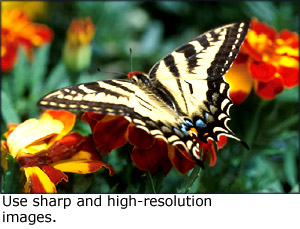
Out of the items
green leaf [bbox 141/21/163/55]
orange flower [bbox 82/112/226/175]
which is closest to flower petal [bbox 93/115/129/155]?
orange flower [bbox 82/112/226/175]

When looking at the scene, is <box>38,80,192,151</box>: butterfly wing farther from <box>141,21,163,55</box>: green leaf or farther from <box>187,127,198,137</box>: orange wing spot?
<box>141,21,163,55</box>: green leaf

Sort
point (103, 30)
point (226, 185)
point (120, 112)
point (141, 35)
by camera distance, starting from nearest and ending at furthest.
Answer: point (120, 112), point (226, 185), point (103, 30), point (141, 35)

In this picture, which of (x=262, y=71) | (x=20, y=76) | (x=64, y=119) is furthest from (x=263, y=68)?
(x=20, y=76)

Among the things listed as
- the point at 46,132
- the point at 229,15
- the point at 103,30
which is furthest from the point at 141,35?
the point at 46,132

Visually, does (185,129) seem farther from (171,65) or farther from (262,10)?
(262,10)

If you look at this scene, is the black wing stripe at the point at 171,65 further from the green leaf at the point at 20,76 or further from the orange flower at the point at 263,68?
the green leaf at the point at 20,76

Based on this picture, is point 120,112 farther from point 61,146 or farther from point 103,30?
point 103,30
